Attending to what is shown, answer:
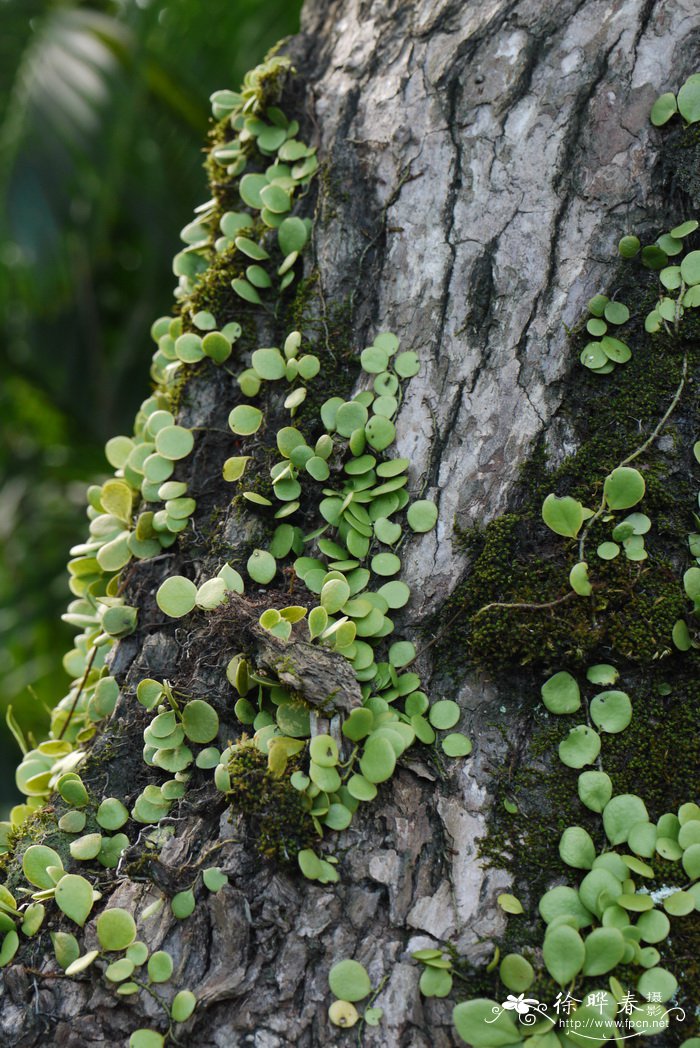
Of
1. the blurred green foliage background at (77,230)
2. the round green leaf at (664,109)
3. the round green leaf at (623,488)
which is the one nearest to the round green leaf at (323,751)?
the round green leaf at (623,488)

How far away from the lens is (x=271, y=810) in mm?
1051

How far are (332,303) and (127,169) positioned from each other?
249 centimetres

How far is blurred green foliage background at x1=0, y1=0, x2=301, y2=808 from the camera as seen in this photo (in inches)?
121

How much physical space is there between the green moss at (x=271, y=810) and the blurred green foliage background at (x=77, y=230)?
8.42 ft

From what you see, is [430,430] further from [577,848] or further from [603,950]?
[603,950]

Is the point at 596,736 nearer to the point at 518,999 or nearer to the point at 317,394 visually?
the point at 518,999

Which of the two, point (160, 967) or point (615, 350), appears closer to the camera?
point (160, 967)

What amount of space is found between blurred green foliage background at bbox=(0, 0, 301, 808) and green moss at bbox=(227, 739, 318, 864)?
2567 mm

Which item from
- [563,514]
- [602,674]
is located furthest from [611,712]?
[563,514]

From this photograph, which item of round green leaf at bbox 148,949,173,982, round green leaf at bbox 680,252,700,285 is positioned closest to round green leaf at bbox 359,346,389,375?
round green leaf at bbox 680,252,700,285

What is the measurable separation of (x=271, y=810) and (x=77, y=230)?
289 cm

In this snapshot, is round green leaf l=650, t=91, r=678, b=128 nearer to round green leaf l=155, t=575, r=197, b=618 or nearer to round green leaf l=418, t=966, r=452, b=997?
round green leaf l=155, t=575, r=197, b=618

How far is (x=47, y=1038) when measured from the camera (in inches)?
39.8

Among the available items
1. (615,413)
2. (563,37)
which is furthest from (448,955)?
(563,37)
